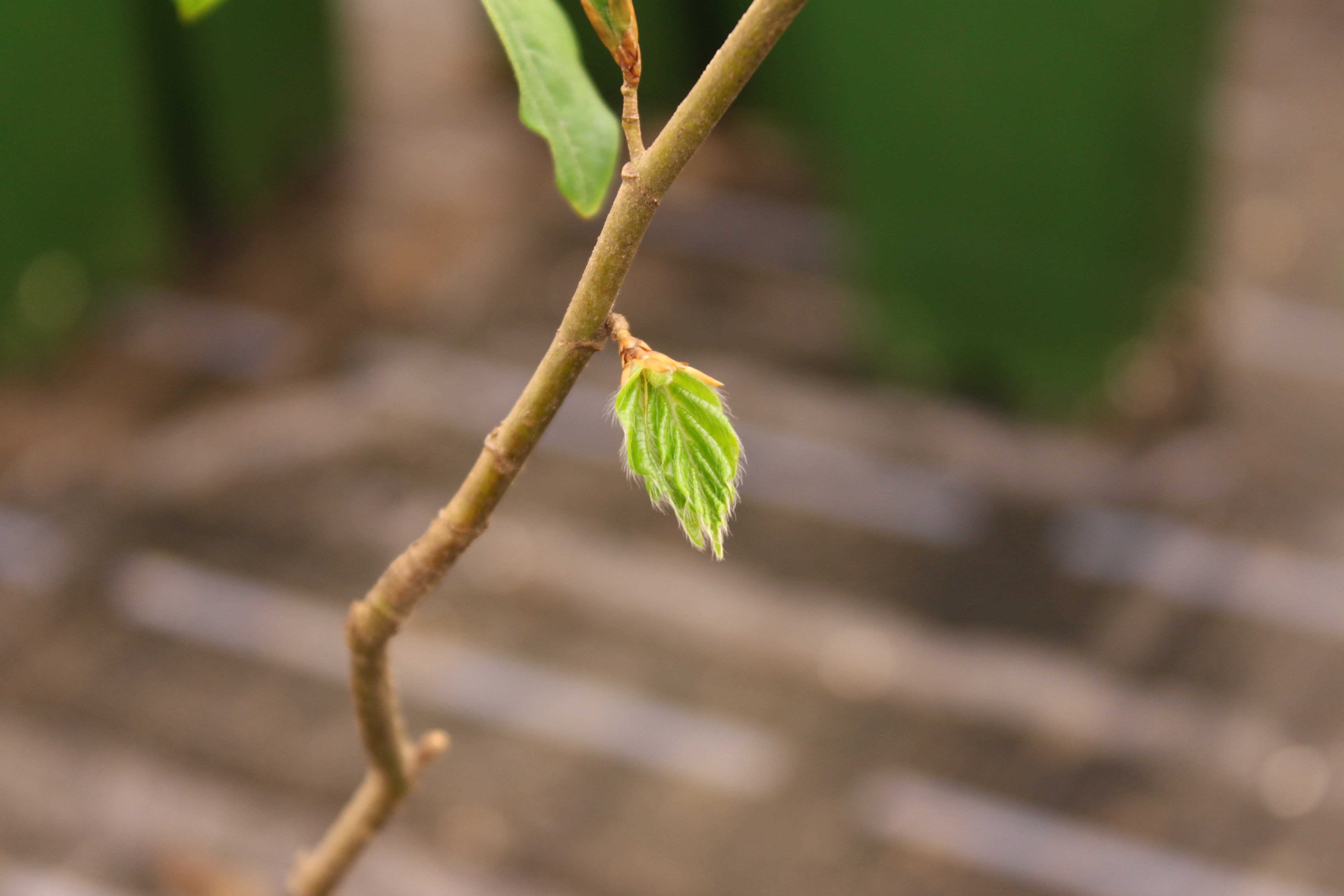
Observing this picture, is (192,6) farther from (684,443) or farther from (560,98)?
(684,443)

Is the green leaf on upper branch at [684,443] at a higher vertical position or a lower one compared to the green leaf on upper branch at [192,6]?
lower

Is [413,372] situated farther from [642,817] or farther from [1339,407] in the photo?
[1339,407]

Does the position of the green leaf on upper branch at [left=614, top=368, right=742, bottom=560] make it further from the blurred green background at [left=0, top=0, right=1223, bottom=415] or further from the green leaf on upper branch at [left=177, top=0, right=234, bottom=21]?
the blurred green background at [left=0, top=0, right=1223, bottom=415]

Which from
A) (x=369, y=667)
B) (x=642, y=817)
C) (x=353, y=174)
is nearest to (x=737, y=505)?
(x=642, y=817)

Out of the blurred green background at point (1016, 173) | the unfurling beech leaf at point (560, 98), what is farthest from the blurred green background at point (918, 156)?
the unfurling beech leaf at point (560, 98)

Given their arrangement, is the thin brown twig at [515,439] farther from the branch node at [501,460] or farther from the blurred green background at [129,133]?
the blurred green background at [129,133]

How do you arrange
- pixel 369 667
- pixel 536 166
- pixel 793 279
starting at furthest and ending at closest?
pixel 536 166 < pixel 793 279 < pixel 369 667

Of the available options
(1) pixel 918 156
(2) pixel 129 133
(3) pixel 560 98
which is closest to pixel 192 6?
(3) pixel 560 98
